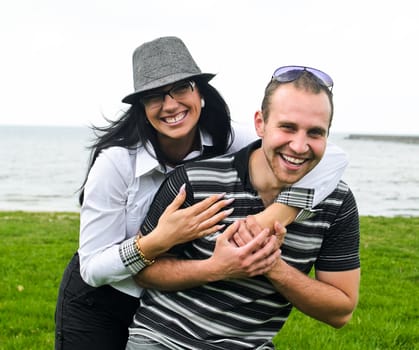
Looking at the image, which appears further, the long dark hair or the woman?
the long dark hair

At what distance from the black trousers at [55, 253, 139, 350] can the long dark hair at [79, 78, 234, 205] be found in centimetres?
57

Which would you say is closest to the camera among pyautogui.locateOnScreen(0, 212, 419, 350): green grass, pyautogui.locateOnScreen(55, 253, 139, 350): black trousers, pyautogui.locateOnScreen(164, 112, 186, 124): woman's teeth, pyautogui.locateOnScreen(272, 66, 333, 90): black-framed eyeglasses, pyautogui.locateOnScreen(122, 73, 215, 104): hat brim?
pyautogui.locateOnScreen(272, 66, 333, 90): black-framed eyeglasses

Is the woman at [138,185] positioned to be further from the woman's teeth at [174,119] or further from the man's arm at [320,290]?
the man's arm at [320,290]

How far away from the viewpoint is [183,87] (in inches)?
146

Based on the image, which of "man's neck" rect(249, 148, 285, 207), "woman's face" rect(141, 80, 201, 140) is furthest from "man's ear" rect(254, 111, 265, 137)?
"woman's face" rect(141, 80, 201, 140)

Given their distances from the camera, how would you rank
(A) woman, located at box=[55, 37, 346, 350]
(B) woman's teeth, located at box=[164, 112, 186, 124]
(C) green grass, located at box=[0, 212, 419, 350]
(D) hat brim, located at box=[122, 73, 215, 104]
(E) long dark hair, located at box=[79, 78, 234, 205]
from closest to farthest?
(A) woman, located at box=[55, 37, 346, 350]
(D) hat brim, located at box=[122, 73, 215, 104]
(B) woman's teeth, located at box=[164, 112, 186, 124]
(E) long dark hair, located at box=[79, 78, 234, 205]
(C) green grass, located at box=[0, 212, 419, 350]

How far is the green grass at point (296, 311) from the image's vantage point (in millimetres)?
6051

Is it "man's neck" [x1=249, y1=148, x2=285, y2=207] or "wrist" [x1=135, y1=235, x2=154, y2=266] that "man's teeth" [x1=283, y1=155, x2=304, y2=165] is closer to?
"man's neck" [x1=249, y1=148, x2=285, y2=207]

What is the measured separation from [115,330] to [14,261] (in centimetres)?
615

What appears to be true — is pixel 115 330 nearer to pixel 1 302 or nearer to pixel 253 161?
pixel 253 161

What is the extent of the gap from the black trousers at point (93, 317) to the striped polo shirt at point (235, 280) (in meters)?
0.57

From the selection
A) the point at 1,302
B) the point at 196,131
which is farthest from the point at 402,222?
the point at 196,131

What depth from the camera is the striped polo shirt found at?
130 inches

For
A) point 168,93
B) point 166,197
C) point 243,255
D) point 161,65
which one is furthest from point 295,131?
point 161,65
